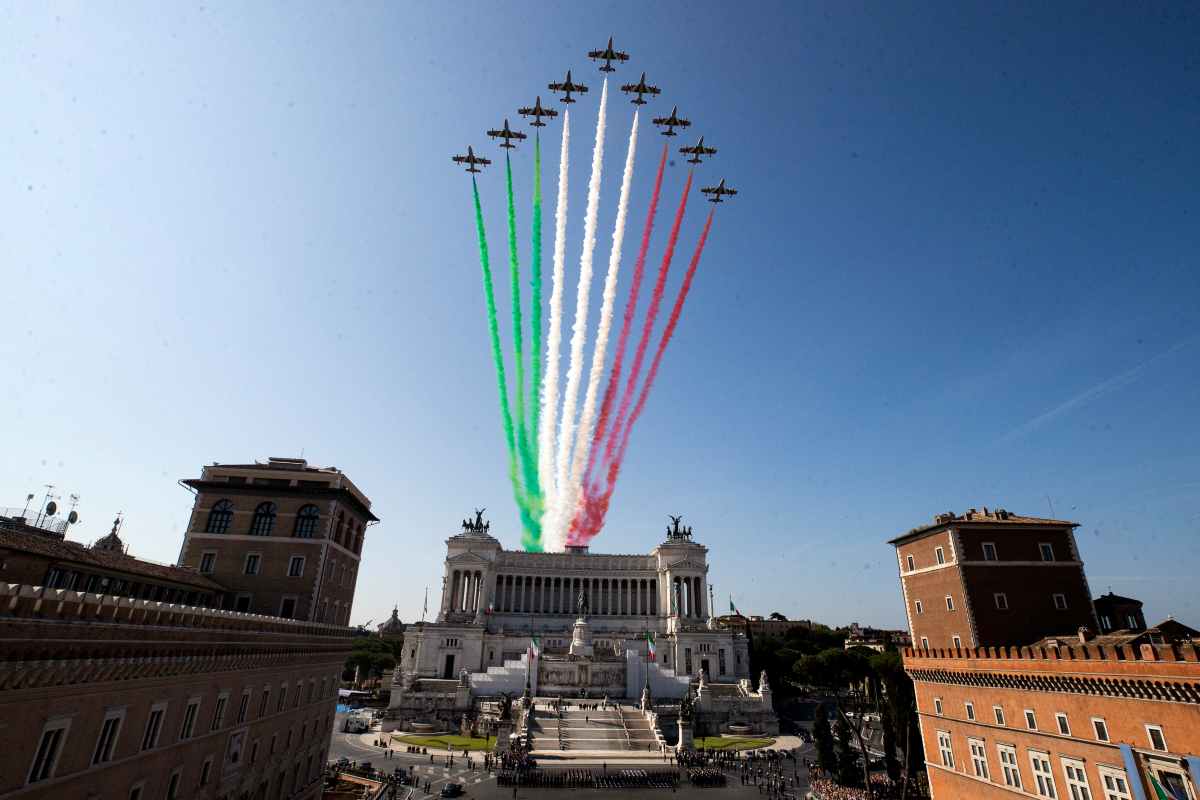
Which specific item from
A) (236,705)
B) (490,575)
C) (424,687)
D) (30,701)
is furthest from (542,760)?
(490,575)

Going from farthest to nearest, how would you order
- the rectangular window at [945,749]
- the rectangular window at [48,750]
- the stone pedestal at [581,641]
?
1. the stone pedestal at [581,641]
2. the rectangular window at [945,749]
3. the rectangular window at [48,750]

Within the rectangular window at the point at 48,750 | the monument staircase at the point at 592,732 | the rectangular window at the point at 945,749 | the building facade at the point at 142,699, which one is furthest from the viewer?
the monument staircase at the point at 592,732

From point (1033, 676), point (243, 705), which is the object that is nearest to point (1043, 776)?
point (1033, 676)

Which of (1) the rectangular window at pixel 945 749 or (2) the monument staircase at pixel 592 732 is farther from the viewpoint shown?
(2) the monument staircase at pixel 592 732

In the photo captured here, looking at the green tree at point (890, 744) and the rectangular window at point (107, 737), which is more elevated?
the rectangular window at point (107, 737)

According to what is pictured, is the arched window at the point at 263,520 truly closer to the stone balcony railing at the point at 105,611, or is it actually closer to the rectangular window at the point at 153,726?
the stone balcony railing at the point at 105,611

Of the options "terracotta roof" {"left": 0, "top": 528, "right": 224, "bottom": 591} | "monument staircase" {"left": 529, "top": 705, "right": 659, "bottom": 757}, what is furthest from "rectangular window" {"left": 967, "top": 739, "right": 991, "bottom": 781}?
"terracotta roof" {"left": 0, "top": 528, "right": 224, "bottom": 591}

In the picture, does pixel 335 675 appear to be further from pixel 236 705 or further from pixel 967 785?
pixel 967 785

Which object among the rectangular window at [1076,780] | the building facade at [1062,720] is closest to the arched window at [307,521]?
the building facade at [1062,720]
